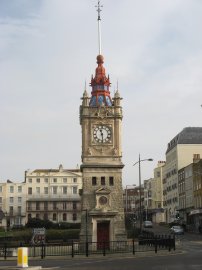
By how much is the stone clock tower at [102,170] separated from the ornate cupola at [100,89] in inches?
4.3

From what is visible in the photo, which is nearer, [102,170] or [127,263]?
[127,263]

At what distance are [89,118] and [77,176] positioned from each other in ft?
275

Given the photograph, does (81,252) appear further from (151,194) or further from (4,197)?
(151,194)

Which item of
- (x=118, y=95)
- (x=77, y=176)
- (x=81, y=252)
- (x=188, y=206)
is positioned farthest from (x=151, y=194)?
(x=81, y=252)

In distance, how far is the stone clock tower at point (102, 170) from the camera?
5262cm

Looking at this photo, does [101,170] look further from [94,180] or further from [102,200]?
[102,200]

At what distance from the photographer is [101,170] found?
5378 cm

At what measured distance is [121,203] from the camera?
53500 mm

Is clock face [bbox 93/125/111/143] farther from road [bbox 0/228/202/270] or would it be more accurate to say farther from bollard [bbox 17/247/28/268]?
bollard [bbox 17/247/28/268]

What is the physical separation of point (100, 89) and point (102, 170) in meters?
8.88

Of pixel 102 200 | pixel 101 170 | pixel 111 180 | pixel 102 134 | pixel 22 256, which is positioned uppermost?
pixel 102 134

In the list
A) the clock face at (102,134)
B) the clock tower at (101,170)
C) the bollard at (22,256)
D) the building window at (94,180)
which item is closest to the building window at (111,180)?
the clock tower at (101,170)

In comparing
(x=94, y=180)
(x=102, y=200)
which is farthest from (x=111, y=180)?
(x=102, y=200)

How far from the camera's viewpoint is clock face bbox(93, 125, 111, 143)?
5441cm
